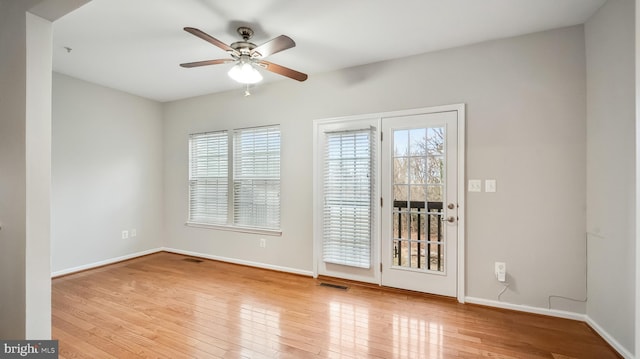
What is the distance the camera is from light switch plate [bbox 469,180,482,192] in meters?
2.90

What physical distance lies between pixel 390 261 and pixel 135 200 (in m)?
4.26

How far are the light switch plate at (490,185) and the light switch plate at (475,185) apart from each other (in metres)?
0.05

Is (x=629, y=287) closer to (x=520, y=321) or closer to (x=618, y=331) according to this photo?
(x=618, y=331)

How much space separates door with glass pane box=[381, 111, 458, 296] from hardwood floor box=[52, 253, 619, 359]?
0.26m

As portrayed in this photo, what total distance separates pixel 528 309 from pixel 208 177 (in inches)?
180

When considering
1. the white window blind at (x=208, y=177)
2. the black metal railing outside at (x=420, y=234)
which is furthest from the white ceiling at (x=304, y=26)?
the black metal railing outside at (x=420, y=234)

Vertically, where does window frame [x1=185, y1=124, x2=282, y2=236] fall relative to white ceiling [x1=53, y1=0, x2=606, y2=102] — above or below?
below

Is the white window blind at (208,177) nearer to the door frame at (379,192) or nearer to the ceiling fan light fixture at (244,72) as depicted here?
the door frame at (379,192)

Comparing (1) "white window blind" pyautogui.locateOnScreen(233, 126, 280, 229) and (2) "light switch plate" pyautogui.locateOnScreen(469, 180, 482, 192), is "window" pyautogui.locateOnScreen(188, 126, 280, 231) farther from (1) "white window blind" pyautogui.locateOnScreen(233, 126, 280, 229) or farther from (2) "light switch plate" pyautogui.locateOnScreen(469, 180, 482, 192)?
(2) "light switch plate" pyautogui.locateOnScreen(469, 180, 482, 192)

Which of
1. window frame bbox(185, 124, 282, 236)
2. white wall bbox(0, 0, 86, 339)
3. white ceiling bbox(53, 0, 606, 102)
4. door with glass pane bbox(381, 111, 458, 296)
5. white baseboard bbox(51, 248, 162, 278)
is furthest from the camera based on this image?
window frame bbox(185, 124, 282, 236)

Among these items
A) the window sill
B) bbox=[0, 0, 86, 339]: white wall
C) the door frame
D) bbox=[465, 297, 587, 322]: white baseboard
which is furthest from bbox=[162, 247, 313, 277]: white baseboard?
bbox=[0, 0, 86, 339]: white wall

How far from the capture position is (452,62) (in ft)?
9.90

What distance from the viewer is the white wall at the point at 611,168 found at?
202 centimetres

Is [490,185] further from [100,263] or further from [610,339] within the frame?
[100,263]
